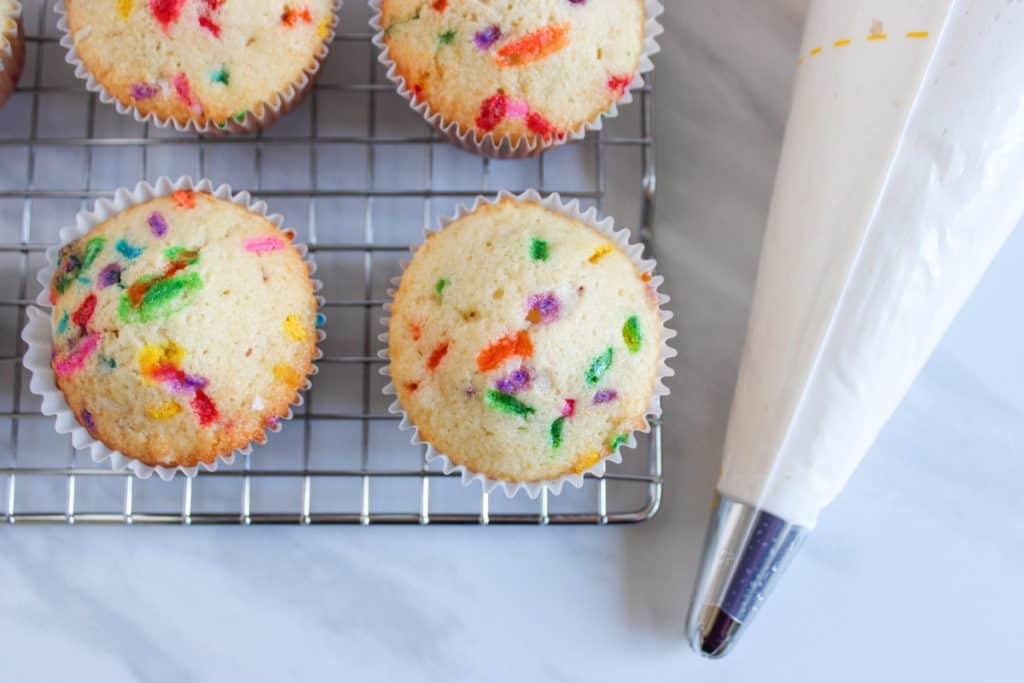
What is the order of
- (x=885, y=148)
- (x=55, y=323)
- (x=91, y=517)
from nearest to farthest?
(x=885, y=148)
(x=55, y=323)
(x=91, y=517)

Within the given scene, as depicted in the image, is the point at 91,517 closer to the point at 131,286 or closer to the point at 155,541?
the point at 155,541

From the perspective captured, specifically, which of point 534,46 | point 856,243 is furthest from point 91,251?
point 856,243

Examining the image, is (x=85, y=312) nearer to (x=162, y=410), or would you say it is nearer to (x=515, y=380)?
(x=162, y=410)

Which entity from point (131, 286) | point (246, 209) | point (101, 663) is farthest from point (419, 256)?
point (101, 663)

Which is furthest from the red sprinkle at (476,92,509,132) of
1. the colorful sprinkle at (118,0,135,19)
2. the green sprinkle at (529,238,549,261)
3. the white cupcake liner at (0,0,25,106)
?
the white cupcake liner at (0,0,25,106)

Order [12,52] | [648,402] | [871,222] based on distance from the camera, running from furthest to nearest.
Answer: [12,52] → [648,402] → [871,222]

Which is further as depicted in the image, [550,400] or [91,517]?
[91,517]
